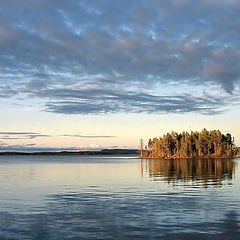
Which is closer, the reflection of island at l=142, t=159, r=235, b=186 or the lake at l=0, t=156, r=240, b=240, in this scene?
the lake at l=0, t=156, r=240, b=240

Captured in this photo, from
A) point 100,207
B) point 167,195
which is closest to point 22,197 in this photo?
point 100,207

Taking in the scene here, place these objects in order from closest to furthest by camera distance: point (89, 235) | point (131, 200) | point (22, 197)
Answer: point (89, 235) → point (131, 200) → point (22, 197)

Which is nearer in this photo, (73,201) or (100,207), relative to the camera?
(100,207)

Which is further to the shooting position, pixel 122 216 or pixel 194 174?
pixel 194 174

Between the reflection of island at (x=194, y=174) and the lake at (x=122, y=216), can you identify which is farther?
the reflection of island at (x=194, y=174)

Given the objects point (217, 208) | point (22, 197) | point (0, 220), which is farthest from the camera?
point (22, 197)

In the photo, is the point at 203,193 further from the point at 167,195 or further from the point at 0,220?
the point at 0,220

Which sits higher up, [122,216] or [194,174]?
[122,216]

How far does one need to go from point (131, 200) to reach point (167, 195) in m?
5.39

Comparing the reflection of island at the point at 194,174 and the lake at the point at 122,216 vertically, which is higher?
the lake at the point at 122,216

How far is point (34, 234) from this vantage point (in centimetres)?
2200

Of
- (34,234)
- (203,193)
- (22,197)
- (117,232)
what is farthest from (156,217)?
(22,197)

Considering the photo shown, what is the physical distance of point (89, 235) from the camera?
2158cm

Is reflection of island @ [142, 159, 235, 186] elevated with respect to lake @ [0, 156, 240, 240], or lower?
lower
